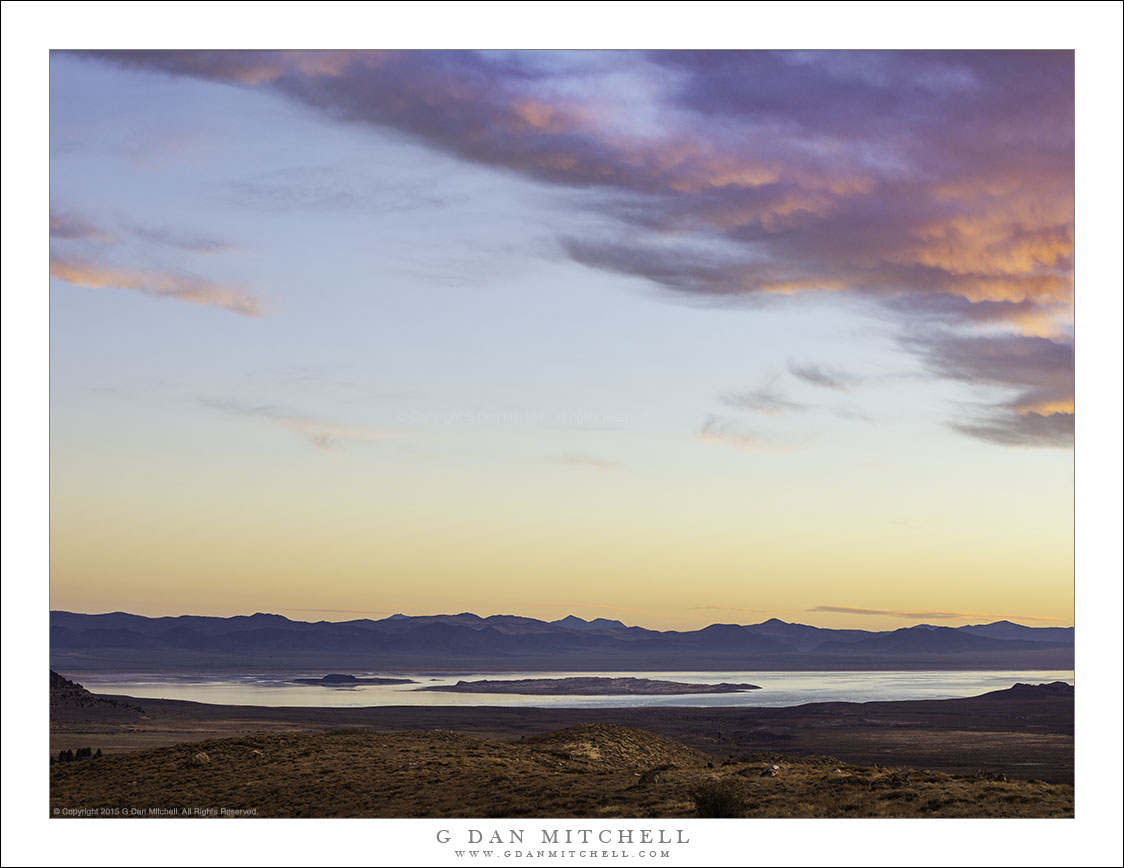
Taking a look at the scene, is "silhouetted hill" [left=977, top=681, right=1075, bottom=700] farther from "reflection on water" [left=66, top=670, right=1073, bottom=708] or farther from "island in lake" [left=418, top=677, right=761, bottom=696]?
"island in lake" [left=418, top=677, right=761, bottom=696]

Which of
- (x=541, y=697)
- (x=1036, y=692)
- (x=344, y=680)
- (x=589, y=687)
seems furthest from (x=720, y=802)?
(x=344, y=680)

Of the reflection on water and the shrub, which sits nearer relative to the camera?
the shrub

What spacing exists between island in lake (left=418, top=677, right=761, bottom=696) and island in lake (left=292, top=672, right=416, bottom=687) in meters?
6.64

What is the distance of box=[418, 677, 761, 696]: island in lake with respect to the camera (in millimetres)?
99562

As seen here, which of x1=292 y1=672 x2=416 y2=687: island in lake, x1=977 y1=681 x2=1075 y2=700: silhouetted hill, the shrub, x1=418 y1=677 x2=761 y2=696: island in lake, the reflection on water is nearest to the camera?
the shrub

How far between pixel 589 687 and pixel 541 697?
55.8 feet

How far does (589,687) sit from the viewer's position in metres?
106

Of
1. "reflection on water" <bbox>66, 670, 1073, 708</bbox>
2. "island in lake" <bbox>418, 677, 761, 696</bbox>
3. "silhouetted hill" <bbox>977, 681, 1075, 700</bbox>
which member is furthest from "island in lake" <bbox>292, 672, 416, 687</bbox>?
"silhouetted hill" <bbox>977, 681, 1075, 700</bbox>

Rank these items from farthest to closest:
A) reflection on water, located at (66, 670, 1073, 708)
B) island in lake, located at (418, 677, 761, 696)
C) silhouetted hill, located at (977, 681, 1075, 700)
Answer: island in lake, located at (418, 677, 761, 696) < reflection on water, located at (66, 670, 1073, 708) < silhouetted hill, located at (977, 681, 1075, 700)

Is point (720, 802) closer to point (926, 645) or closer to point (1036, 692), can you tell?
point (1036, 692)

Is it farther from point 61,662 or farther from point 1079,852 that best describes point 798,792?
point 61,662

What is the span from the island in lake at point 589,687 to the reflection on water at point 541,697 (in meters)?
2.94

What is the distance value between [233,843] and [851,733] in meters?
47.8

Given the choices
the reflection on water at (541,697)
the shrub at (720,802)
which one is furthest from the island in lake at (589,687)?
the shrub at (720,802)
